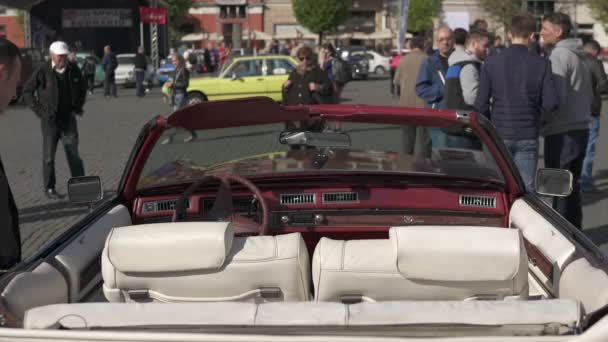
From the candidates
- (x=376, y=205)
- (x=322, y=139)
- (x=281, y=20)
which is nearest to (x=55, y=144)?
(x=376, y=205)

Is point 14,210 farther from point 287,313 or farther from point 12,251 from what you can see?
point 287,313

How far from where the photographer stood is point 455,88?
8.28 m

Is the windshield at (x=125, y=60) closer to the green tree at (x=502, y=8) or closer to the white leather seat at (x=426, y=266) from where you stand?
the green tree at (x=502, y=8)

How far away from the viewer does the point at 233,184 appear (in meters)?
4.49

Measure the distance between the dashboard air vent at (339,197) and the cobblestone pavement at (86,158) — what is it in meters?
3.80

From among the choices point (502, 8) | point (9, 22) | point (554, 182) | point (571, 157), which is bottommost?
point (9, 22)

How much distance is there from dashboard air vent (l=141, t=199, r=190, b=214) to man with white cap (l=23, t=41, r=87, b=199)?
6.47 metres

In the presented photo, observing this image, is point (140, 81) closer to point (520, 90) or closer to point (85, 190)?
point (520, 90)

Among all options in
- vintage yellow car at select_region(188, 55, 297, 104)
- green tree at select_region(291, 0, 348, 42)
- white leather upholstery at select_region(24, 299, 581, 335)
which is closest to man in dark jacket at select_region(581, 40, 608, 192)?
white leather upholstery at select_region(24, 299, 581, 335)

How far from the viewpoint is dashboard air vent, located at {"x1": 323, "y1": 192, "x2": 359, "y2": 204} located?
175 inches

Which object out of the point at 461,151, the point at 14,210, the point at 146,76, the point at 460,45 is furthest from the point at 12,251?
the point at 146,76

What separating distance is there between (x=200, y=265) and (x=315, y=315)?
2.09 feet

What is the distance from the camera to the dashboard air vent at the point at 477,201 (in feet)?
14.4

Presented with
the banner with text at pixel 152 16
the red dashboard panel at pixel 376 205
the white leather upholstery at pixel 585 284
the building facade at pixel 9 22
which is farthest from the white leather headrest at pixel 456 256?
the building facade at pixel 9 22
